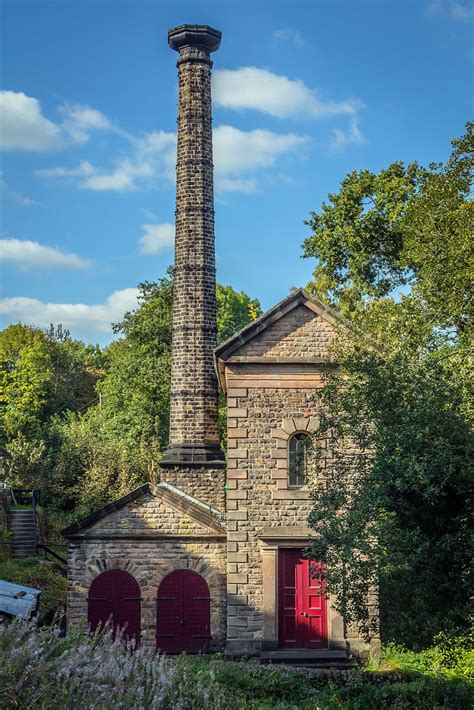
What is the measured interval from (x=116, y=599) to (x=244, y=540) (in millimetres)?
3762

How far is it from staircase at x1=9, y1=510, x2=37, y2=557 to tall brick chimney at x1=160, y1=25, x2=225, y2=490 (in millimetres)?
8338

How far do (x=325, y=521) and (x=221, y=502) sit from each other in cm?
1009

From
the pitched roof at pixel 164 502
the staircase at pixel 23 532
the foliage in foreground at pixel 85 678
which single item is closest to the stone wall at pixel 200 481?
the pitched roof at pixel 164 502

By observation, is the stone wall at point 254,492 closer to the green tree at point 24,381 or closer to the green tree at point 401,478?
the green tree at point 401,478

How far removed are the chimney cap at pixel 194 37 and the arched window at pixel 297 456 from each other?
15179 millimetres

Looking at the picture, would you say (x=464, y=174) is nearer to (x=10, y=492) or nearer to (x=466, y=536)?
(x=466, y=536)

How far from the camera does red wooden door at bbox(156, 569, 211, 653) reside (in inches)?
902

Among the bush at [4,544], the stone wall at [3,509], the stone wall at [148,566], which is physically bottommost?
the stone wall at [148,566]

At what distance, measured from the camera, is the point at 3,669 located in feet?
30.7

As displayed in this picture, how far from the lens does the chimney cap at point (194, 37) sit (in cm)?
3059

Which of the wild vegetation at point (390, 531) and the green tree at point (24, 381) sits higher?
the green tree at point (24, 381)

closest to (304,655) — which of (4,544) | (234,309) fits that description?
(4,544)

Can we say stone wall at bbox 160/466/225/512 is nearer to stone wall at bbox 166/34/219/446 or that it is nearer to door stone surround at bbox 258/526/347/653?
stone wall at bbox 166/34/219/446

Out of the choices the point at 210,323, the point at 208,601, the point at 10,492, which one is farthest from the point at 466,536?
the point at 10,492
